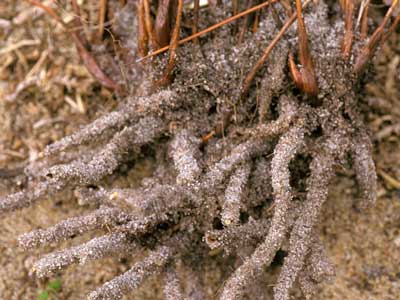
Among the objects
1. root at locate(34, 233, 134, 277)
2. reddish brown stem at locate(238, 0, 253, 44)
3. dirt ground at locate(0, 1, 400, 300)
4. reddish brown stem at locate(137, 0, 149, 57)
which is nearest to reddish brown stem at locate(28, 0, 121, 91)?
dirt ground at locate(0, 1, 400, 300)

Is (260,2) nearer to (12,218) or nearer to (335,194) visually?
(335,194)

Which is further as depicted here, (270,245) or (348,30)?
(348,30)

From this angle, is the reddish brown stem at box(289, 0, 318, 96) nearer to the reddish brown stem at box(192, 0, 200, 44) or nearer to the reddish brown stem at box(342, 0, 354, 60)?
the reddish brown stem at box(342, 0, 354, 60)

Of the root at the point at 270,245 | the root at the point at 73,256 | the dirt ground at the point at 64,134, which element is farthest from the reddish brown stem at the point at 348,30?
the root at the point at 73,256

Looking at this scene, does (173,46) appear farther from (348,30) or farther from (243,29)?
(348,30)

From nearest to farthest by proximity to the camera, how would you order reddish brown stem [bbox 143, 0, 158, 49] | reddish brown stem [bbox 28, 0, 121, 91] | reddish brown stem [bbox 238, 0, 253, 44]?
reddish brown stem [bbox 143, 0, 158, 49], reddish brown stem [bbox 238, 0, 253, 44], reddish brown stem [bbox 28, 0, 121, 91]

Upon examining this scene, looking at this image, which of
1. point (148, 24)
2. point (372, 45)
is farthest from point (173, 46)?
point (372, 45)

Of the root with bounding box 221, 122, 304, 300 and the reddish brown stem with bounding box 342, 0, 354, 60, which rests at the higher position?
the reddish brown stem with bounding box 342, 0, 354, 60

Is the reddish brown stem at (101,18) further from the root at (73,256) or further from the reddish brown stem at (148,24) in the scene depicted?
the root at (73,256)

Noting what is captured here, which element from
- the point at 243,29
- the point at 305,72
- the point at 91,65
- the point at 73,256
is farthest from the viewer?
the point at 91,65
